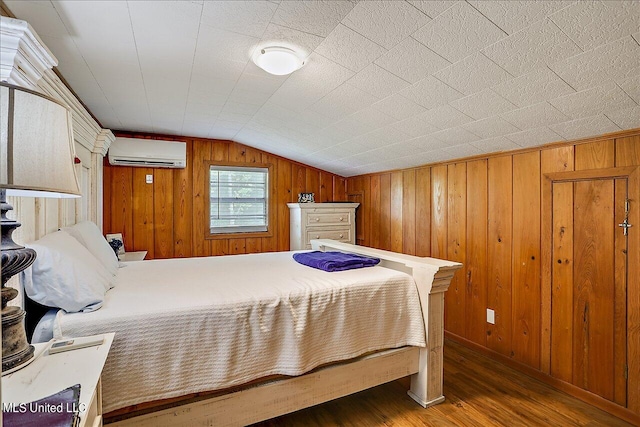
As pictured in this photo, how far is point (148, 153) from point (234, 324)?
8.72 ft

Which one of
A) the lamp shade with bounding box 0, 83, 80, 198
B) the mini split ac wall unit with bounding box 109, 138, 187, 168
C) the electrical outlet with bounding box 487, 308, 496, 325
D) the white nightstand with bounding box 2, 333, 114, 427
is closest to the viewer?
the lamp shade with bounding box 0, 83, 80, 198

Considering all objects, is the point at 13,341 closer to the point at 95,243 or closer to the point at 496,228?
the point at 95,243

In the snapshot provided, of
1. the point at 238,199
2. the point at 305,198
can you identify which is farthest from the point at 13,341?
the point at 305,198

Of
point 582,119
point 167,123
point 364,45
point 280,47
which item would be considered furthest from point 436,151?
point 167,123

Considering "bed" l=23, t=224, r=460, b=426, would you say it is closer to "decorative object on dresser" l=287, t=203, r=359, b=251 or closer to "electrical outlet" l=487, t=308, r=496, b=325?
"electrical outlet" l=487, t=308, r=496, b=325

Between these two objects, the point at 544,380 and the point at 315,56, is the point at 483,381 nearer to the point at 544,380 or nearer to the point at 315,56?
the point at 544,380

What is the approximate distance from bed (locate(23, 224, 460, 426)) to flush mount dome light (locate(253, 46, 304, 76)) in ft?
3.83

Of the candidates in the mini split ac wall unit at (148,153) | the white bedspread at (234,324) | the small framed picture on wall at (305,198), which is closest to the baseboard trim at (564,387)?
the white bedspread at (234,324)

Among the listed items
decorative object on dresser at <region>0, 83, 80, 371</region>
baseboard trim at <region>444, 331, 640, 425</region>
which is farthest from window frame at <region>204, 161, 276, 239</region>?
decorative object on dresser at <region>0, 83, 80, 371</region>

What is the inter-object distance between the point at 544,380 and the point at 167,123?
3759 mm

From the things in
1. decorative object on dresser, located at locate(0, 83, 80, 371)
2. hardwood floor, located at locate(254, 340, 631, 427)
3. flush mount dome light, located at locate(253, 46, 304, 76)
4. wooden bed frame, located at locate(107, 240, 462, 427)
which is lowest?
hardwood floor, located at locate(254, 340, 631, 427)

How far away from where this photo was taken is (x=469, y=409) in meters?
1.94

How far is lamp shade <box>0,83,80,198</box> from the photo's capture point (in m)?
0.68

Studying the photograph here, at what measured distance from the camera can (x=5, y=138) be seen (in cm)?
68
